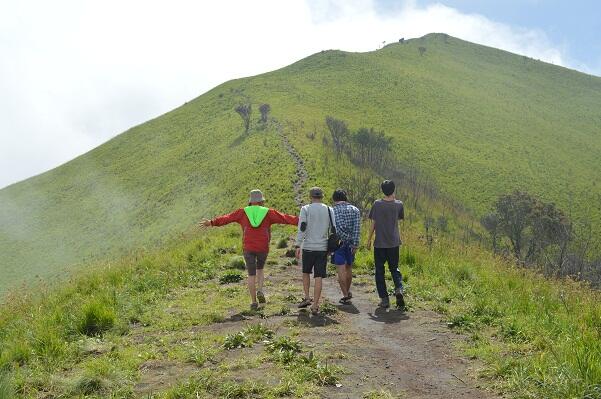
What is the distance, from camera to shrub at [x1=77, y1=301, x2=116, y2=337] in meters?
7.90

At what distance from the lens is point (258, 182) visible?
159 feet

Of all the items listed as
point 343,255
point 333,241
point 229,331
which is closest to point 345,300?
point 343,255

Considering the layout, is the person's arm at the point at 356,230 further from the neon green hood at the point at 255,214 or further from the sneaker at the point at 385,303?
the neon green hood at the point at 255,214

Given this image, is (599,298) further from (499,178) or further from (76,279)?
(499,178)

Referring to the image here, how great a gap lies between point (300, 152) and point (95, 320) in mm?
46930

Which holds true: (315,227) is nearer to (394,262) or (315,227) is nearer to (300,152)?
(394,262)

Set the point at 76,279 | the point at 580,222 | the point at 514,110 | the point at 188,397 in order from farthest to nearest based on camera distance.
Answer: the point at 514,110, the point at 580,222, the point at 76,279, the point at 188,397

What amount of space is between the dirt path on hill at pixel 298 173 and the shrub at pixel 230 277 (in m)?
24.7

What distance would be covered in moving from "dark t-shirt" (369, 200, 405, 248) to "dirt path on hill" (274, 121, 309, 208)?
27363mm

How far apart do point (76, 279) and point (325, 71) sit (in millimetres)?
99526

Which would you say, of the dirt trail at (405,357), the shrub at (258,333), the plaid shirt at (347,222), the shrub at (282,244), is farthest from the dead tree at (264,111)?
the shrub at (258,333)

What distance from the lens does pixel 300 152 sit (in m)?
54.4

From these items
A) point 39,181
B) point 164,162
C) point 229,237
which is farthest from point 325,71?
point 229,237

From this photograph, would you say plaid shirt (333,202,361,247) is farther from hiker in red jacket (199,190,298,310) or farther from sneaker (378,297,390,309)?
sneaker (378,297,390,309)
